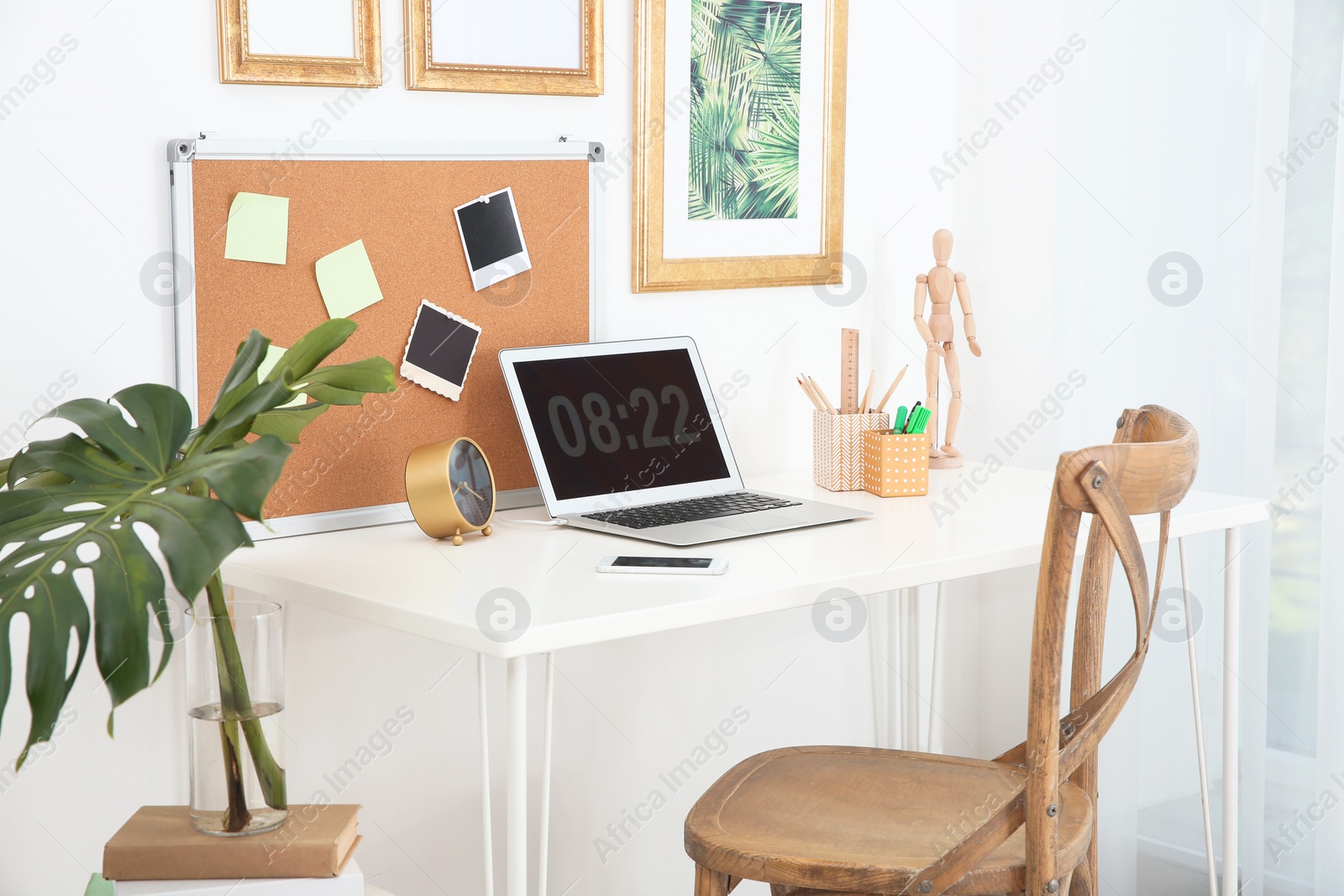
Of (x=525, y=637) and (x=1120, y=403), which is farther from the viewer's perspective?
(x=1120, y=403)

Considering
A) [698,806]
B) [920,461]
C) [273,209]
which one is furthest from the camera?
[920,461]

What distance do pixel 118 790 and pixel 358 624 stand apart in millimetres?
315

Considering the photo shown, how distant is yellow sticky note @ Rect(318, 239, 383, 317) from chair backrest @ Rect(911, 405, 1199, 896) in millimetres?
822

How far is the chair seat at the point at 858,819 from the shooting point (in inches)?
46.1

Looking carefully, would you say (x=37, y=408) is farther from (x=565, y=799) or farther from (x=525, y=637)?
(x=565, y=799)

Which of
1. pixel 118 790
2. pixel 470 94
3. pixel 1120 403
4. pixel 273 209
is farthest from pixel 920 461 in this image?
pixel 118 790

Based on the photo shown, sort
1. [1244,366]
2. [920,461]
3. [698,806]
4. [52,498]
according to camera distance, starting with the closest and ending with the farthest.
Answer: [52,498], [698,806], [920,461], [1244,366]

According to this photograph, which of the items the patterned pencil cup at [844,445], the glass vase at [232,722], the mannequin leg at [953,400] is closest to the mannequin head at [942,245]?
the mannequin leg at [953,400]

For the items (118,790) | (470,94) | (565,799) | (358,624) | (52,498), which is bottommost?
(565,799)

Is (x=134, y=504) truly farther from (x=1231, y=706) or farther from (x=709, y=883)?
(x=1231, y=706)

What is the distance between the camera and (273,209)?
1441 mm

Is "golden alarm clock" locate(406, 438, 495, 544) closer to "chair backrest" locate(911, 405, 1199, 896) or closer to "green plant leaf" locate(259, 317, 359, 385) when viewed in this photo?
"green plant leaf" locate(259, 317, 359, 385)

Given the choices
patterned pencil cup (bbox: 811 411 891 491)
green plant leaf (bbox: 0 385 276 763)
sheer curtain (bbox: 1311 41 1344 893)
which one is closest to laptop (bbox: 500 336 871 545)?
patterned pencil cup (bbox: 811 411 891 491)

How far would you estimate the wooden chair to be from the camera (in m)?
1.10
